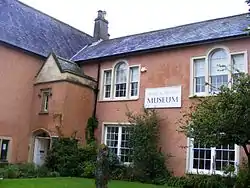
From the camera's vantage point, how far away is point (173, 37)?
1961 centimetres

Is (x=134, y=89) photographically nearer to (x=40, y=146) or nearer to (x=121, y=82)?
(x=121, y=82)

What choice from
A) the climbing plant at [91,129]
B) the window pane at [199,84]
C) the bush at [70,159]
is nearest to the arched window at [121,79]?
the climbing plant at [91,129]

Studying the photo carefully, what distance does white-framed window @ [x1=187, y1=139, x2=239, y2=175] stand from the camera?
1524 cm

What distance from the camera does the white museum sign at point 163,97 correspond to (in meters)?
17.5

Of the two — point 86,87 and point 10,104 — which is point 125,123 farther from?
point 10,104

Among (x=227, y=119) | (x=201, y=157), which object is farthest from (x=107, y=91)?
(x=227, y=119)

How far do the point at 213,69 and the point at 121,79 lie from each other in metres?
5.81

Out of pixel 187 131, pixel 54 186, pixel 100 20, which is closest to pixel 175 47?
pixel 187 131

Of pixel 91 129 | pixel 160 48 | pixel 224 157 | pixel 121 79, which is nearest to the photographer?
pixel 224 157

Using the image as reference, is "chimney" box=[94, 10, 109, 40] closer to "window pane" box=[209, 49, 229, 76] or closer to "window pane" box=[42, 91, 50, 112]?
"window pane" box=[42, 91, 50, 112]

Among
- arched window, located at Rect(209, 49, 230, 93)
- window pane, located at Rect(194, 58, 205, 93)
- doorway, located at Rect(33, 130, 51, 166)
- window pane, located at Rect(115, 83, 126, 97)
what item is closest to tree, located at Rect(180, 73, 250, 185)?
arched window, located at Rect(209, 49, 230, 93)

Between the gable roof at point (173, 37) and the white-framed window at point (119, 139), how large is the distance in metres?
4.48

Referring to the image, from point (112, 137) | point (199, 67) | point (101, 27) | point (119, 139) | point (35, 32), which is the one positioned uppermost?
point (101, 27)

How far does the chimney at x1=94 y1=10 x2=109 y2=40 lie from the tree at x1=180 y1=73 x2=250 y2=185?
19362mm
